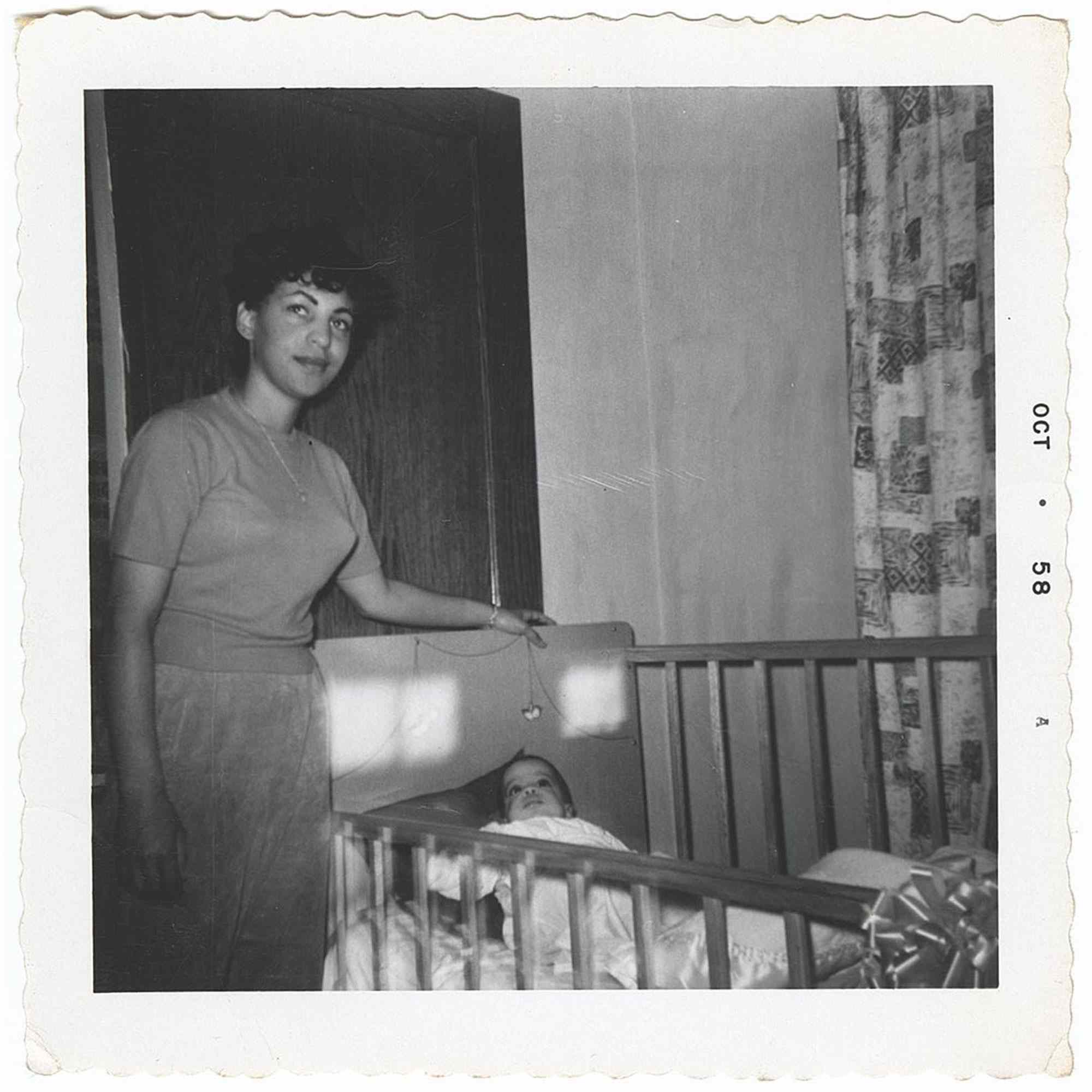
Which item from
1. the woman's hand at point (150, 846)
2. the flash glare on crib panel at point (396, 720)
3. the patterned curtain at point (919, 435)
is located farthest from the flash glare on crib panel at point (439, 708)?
the patterned curtain at point (919, 435)

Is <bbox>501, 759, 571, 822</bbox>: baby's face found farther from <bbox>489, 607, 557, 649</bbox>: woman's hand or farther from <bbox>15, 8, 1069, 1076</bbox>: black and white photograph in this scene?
<bbox>489, 607, 557, 649</bbox>: woman's hand

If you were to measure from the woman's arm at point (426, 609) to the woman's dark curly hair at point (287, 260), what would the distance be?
0.40 m

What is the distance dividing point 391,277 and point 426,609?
0.46m

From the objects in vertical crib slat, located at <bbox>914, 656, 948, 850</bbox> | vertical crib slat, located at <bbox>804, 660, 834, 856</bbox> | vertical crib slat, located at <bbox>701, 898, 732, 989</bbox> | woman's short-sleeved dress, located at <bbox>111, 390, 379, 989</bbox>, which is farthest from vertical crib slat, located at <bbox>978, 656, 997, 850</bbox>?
woman's short-sleeved dress, located at <bbox>111, 390, 379, 989</bbox>

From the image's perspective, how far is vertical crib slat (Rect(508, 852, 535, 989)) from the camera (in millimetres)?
1056

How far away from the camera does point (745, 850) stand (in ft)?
5.09

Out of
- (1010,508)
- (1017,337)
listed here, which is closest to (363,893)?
(1010,508)

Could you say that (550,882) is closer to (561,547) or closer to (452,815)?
(452,815)

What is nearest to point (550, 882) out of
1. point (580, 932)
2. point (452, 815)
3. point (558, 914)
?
point (558, 914)

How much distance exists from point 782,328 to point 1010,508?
51 cm

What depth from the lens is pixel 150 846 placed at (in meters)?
1.17

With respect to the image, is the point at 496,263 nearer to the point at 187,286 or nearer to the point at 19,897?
the point at 187,286

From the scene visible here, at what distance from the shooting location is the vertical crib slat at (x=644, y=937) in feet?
3.31

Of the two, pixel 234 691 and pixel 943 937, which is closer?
pixel 943 937
